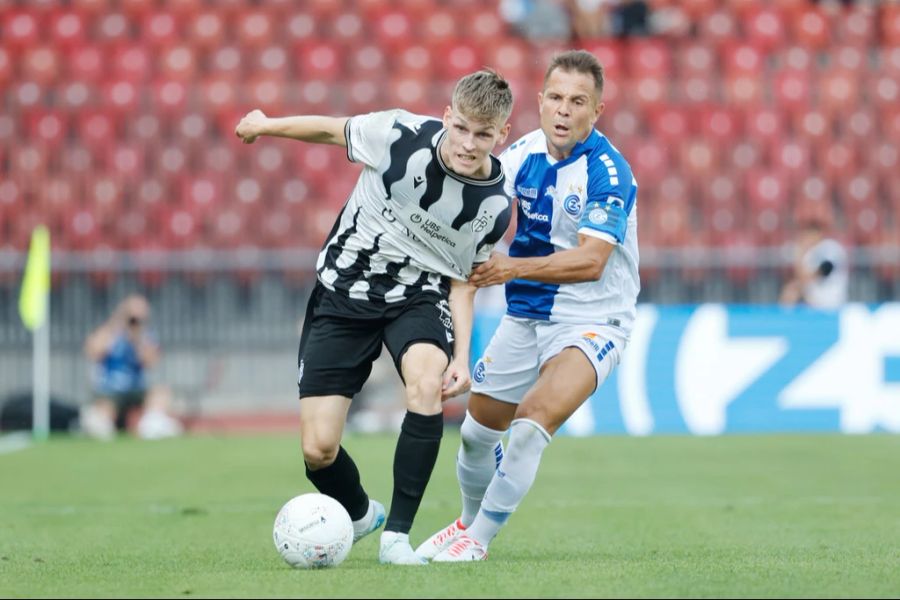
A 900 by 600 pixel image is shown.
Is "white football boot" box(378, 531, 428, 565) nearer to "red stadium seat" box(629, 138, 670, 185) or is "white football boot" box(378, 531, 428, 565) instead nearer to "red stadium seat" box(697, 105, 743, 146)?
"red stadium seat" box(629, 138, 670, 185)

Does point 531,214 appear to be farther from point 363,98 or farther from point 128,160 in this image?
point 128,160

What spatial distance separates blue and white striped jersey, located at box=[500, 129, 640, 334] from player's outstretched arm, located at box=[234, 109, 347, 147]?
2.81ft

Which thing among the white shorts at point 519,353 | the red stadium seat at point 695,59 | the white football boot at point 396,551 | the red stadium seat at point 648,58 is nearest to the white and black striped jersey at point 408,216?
the white shorts at point 519,353

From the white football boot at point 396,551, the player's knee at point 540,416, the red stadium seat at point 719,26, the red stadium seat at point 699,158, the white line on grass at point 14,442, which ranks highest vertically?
the red stadium seat at point 719,26

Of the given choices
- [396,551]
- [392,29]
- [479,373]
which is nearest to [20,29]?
[392,29]

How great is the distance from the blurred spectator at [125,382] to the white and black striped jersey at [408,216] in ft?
32.8

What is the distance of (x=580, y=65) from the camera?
21.4 feet

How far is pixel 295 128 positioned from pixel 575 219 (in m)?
1.37

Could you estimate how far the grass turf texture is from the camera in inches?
203

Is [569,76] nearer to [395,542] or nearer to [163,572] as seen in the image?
[395,542]

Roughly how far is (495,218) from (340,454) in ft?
4.17

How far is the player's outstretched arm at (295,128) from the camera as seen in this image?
619 cm

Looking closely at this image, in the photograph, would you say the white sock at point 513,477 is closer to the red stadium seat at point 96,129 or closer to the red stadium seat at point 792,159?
the red stadium seat at point 792,159

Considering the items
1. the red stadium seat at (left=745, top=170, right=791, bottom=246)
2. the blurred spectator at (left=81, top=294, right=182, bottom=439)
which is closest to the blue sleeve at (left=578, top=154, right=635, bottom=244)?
the blurred spectator at (left=81, top=294, right=182, bottom=439)
